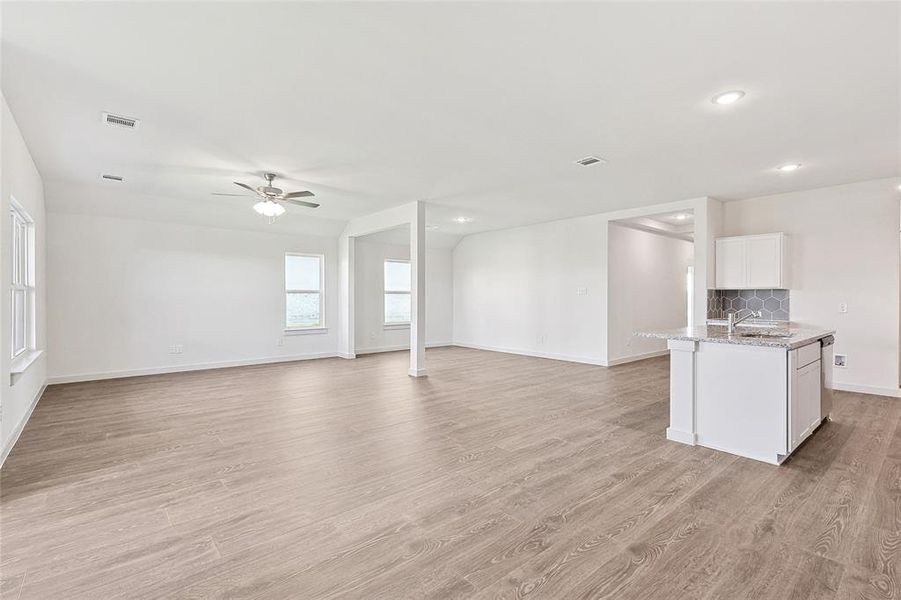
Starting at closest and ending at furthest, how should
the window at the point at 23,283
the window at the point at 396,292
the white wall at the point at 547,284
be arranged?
the window at the point at 23,283 → the white wall at the point at 547,284 → the window at the point at 396,292

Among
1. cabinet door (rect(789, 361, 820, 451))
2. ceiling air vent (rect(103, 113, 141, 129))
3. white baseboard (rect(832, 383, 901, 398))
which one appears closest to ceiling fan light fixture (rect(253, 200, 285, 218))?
ceiling air vent (rect(103, 113, 141, 129))

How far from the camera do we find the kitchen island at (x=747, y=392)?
3156 millimetres

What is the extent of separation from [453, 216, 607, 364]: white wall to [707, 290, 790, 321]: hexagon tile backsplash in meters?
1.69

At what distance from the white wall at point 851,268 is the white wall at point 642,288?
7.16 feet

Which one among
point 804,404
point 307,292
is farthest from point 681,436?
point 307,292

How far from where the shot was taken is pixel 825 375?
392cm

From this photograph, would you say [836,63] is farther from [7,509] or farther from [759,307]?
[7,509]

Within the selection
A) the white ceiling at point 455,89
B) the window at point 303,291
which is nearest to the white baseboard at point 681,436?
the white ceiling at point 455,89

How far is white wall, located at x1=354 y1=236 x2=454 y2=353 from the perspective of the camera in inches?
348

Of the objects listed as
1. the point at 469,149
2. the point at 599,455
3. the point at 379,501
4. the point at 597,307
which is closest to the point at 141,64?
the point at 469,149

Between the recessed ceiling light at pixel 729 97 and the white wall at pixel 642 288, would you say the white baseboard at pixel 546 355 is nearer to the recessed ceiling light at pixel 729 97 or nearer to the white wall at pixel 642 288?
the white wall at pixel 642 288

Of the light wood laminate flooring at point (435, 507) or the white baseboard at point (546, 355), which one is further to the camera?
the white baseboard at point (546, 355)

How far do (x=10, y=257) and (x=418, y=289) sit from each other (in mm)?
4262

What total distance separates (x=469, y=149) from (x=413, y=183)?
56.3 inches
